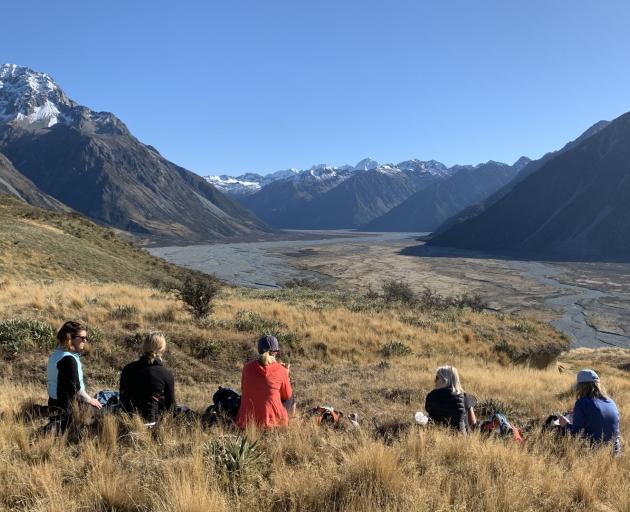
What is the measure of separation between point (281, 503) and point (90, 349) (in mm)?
8408

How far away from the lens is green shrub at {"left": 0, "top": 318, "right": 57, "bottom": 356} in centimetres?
959

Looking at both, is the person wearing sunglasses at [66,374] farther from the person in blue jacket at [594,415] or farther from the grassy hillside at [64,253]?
the grassy hillside at [64,253]

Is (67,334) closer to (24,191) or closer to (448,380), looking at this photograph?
(448,380)

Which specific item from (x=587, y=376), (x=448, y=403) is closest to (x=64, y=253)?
(x=448, y=403)

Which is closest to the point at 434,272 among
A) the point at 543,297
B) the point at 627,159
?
the point at 543,297

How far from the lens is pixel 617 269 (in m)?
83.4

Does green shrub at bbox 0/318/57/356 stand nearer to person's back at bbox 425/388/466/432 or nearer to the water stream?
person's back at bbox 425/388/466/432

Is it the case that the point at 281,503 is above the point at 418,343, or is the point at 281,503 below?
above

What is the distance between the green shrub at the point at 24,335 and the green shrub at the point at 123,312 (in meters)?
2.35

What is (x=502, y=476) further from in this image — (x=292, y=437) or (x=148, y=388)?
(x=148, y=388)

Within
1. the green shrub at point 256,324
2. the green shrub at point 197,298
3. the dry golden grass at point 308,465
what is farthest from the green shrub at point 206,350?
the green shrub at point 197,298

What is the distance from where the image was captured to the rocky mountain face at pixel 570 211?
114 meters

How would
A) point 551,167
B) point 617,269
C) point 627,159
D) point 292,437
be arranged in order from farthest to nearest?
point 551,167, point 627,159, point 617,269, point 292,437

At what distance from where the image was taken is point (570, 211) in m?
131
